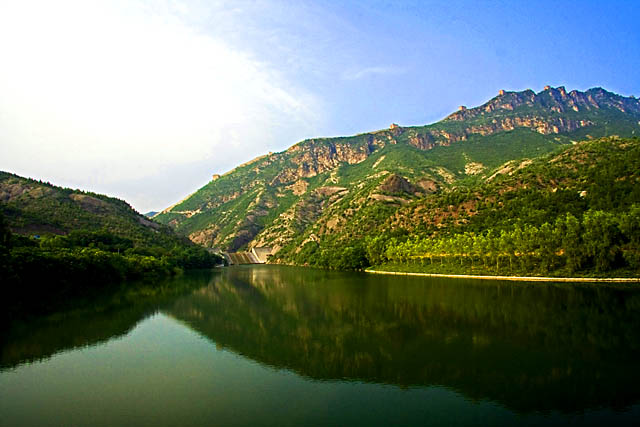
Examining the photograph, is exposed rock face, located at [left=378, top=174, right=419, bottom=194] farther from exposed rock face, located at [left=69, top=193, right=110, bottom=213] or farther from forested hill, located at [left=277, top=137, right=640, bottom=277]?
exposed rock face, located at [left=69, top=193, right=110, bottom=213]

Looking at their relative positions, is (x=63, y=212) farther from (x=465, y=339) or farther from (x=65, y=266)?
(x=465, y=339)

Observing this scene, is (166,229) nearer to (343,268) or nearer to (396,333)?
(343,268)

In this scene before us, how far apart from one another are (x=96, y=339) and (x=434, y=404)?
987 inches

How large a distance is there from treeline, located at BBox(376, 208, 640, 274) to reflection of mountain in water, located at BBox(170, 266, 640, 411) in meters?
12.4

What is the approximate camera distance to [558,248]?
63.4m

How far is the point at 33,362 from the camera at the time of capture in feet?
74.5

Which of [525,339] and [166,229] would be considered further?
[166,229]

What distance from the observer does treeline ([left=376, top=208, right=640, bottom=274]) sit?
57.9m

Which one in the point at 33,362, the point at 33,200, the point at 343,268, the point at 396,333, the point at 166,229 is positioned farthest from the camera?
A: the point at 166,229

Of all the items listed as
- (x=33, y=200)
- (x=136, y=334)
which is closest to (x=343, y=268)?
(x=136, y=334)

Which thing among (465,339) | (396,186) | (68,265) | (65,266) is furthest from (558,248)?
(396,186)

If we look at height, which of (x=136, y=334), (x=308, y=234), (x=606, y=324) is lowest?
(x=136, y=334)

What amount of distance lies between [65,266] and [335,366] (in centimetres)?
5510

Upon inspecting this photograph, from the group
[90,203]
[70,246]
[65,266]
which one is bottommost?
[65,266]
